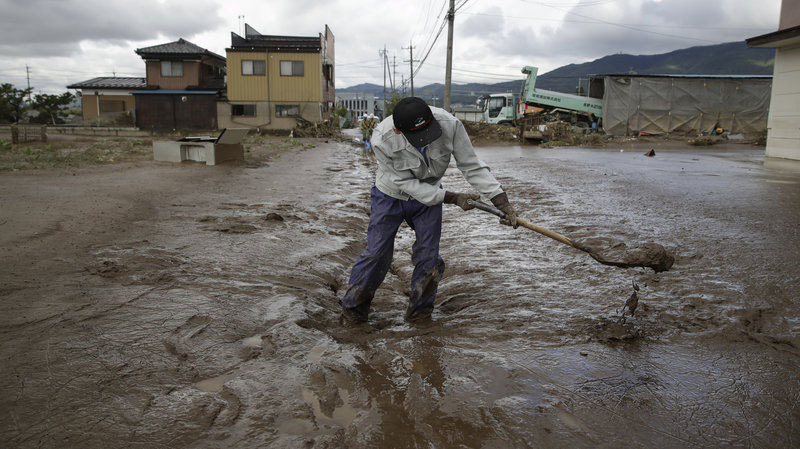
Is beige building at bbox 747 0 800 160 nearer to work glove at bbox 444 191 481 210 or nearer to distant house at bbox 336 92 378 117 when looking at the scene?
work glove at bbox 444 191 481 210

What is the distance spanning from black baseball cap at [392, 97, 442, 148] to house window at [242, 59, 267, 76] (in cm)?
2913

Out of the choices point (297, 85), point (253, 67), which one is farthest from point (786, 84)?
point (253, 67)

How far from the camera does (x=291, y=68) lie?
98.6 ft

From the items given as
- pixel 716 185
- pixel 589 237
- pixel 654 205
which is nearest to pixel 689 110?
pixel 716 185

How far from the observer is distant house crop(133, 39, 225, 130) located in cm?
2991

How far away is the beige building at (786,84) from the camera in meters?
13.2

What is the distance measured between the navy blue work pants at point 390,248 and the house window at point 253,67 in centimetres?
2888

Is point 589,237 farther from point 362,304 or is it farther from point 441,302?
point 362,304

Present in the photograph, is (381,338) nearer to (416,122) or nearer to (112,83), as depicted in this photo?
(416,122)

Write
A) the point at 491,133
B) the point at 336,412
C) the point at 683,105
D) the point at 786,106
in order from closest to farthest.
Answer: the point at 336,412, the point at 786,106, the point at 491,133, the point at 683,105

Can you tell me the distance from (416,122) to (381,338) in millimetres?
1409

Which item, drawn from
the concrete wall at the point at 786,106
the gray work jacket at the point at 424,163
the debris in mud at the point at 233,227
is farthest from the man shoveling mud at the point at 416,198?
the concrete wall at the point at 786,106

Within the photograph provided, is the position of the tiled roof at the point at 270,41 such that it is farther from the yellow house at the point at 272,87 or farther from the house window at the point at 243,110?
the house window at the point at 243,110

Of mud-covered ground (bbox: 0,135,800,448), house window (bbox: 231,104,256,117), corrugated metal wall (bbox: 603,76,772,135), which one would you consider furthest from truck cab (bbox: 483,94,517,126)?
mud-covered ground (bbox: 0,135,800,448)
